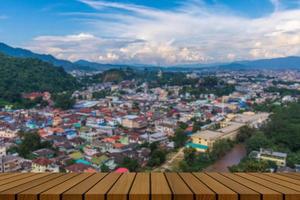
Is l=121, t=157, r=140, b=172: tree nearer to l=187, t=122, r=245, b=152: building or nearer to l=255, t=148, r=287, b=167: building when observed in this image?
l=187, t=122, r=245, b=152: building

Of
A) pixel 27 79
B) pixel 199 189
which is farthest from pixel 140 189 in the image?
pixel 27 79

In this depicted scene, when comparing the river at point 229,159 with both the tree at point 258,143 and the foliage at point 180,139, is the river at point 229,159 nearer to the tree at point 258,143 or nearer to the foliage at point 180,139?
the tree at point 258,143

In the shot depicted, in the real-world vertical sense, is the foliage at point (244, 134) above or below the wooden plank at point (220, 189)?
below

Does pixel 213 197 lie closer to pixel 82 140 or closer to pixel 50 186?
pixel 50 186

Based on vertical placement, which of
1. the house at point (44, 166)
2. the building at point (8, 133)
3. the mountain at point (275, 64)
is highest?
the mountain at point (275, 64)

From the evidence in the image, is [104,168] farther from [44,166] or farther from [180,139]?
[180,139]

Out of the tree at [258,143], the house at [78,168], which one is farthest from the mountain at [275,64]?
the house at [78,168]

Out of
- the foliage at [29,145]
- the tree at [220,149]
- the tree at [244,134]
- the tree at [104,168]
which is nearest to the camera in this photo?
the tree at [104,168]
